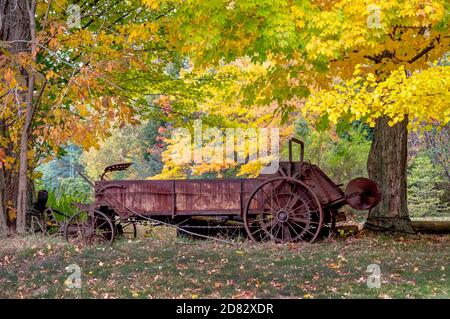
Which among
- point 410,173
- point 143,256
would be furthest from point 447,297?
point 410,173

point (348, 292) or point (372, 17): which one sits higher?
point (372, 17)

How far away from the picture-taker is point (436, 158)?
2434 cm

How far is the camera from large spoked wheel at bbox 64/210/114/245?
1211 centimetres

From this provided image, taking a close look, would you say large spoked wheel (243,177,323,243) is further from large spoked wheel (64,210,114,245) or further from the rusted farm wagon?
large spoked wheel (64,210,114,245)

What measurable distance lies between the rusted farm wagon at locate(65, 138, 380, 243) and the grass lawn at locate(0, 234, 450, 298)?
84 cm

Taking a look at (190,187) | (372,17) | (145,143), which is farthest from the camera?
(145,143)

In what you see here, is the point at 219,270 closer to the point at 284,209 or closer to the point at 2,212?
the point at 284,209

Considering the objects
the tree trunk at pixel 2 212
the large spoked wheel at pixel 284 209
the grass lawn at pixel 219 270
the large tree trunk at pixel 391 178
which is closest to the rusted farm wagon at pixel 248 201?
the large spoked wheel at pixel 284 209

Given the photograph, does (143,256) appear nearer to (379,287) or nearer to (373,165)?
(379,287)

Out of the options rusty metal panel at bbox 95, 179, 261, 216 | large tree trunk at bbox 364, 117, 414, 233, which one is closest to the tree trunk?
rusty metal panel at bbox 95, 179, 261, 216

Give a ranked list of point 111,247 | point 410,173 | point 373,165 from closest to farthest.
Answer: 1. point 111,247
2. point 373,165
3. point 410,173

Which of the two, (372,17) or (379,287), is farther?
(372,17)

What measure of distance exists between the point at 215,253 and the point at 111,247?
1.90m

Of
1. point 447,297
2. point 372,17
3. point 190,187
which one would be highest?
point 372,17
